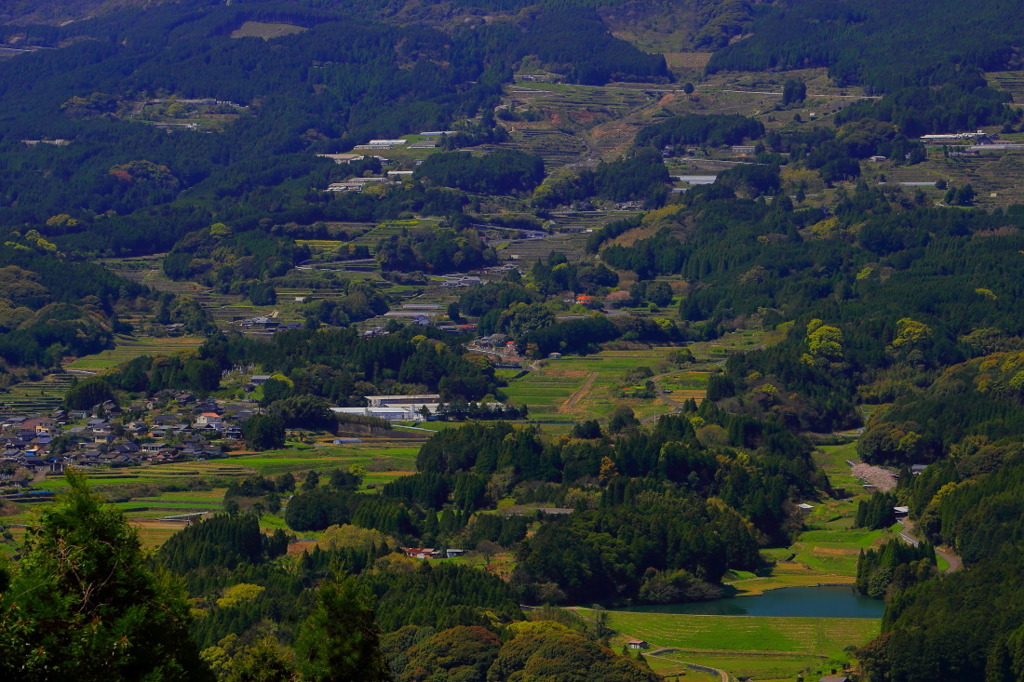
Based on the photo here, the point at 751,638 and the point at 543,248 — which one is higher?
the point at 751,638

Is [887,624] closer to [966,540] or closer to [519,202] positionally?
[966,540]

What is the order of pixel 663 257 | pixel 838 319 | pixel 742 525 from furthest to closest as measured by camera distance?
pixel 663 257 → pixel 838 319 → pixel 742 525

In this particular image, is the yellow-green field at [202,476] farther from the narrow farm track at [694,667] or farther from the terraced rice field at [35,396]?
the narrow farm track at [694,667]

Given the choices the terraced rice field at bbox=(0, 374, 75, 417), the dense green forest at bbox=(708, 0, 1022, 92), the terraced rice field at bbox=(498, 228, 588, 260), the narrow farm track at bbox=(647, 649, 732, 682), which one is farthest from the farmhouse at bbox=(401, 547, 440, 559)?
the dense green forest at bbox=(708, 0, 1022, 92)

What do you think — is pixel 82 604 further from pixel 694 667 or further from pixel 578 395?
pixel 578 395

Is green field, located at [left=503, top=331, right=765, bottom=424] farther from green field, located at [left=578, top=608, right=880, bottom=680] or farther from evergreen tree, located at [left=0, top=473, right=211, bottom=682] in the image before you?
evergreen tree, located at [left=0, top=473, right=211, bottom=682]

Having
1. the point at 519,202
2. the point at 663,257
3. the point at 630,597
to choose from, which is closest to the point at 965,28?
the point at 519,202

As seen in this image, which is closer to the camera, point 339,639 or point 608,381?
point 339,639

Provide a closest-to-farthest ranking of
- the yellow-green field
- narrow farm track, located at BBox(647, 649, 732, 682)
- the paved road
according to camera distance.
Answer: narrow farm track, located at BBox(647, 649, 732, 682), the paved road, the yellow-green field

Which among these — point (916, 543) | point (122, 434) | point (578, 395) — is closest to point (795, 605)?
point (916, 543)
